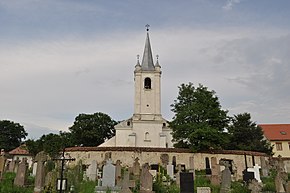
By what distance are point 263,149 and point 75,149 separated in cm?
2072

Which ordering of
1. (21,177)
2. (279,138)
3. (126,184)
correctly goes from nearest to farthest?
1. (126,184)
2. (21,177)
3. (279,138)

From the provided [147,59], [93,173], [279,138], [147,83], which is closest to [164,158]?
[93,173]

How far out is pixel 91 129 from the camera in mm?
51531

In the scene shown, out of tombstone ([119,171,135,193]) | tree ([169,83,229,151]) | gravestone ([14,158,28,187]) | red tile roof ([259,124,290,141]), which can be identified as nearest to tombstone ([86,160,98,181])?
gravestone ([14,158,28,187])

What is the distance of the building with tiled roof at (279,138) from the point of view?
48.7 meters

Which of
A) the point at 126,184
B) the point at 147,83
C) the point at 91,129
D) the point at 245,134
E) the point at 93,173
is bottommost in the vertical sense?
the point at 126,184

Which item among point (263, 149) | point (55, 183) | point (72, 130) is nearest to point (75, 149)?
point (55, 183)

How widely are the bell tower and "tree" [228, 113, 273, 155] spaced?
460 inches

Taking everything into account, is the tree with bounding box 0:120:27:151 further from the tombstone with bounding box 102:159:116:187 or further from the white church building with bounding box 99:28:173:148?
the tombstone with bounding box 102:159:116:187

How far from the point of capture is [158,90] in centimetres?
4391

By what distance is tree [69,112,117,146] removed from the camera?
165 feet

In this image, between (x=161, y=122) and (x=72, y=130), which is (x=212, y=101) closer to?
(x=161, y=122)

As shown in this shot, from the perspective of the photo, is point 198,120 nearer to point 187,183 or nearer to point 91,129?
point 187,183

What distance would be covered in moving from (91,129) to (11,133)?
2039 cm
